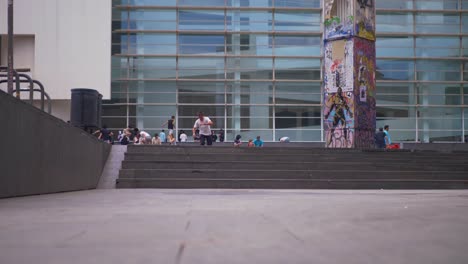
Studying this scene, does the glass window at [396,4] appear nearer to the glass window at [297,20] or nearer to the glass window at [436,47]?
the glass window at [436,47]

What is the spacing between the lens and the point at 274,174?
678 inches

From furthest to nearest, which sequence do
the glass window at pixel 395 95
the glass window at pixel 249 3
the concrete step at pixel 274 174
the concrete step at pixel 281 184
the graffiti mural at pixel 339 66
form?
the glass window at pixel 395 95
the glass window at pixel 249 3
the graffiti mural at pixel 339 66
the concrete step at pixel 274 174
the concrete step at pixel 281 184

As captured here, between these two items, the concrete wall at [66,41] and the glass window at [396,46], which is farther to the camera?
the glass window at [396,46]

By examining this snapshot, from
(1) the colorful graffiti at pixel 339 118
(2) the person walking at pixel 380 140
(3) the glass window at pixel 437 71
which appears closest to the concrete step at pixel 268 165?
(2) the person walking at pixel 380 140

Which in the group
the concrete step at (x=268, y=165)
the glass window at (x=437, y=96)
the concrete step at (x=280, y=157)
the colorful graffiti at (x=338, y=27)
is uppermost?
the colorful graffiti at (x=338, y=27)

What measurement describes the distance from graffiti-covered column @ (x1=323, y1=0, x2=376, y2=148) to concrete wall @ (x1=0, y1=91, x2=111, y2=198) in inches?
500

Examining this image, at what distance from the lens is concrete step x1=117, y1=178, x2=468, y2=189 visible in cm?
1612

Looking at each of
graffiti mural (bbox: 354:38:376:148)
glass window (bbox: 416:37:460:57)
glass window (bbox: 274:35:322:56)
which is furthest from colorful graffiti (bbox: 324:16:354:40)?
glass window (bbox: 416:37:460:57)

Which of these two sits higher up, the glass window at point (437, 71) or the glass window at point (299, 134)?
the glass window at point (437, 71)

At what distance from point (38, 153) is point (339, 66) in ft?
52.8

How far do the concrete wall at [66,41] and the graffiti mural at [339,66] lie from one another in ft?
41.1

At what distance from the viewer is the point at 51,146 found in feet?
40.4

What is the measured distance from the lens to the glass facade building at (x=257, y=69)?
35.6 meters

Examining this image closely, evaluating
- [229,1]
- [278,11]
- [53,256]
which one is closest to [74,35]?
[229,1]
